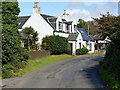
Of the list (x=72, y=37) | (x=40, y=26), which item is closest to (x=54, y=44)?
(x=40, y=26)

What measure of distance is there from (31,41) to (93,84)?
79.3ft

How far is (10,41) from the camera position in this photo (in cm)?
1853

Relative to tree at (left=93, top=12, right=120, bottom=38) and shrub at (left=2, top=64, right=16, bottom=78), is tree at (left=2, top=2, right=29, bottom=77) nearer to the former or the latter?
shrub at (left=2, top=64, right=16, bottom=78)

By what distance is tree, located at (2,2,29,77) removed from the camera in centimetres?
1822

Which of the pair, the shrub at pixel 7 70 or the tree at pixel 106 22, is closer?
the shrub at pixel 7 70

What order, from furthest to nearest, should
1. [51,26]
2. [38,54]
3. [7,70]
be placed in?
[51,26], [38,54], [7,70]

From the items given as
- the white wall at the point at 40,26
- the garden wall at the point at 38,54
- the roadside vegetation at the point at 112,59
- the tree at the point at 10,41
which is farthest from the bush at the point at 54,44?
the tree at the point at 10,41

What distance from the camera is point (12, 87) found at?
13172mm

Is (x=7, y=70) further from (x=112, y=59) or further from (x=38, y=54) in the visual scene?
(x=38, y=54)

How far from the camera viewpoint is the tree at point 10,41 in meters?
18.2

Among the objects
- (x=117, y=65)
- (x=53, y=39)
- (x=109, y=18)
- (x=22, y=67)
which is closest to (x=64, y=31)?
(x=53, y=39)

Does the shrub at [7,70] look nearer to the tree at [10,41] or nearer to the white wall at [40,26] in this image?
the tree at [10,41]

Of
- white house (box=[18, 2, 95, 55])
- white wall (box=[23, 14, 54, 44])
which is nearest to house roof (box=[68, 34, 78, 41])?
white house (box=[18, 2, 95, 55])

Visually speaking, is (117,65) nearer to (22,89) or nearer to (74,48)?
(22,89)
